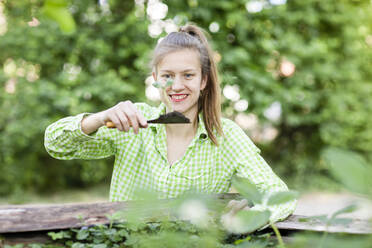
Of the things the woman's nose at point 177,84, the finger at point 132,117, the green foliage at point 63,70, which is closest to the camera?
the finger at point 132,117

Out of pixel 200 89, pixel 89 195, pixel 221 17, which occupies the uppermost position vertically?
pixel 221 17

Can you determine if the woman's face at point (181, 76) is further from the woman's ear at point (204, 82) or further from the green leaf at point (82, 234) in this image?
the green leaf at point (82, 234)

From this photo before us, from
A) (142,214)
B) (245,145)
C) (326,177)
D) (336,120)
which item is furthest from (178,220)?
(326,177)

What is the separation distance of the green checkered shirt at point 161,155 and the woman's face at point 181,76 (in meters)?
0.13

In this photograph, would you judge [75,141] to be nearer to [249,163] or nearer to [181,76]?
[181,76]

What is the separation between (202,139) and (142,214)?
55.8 inches

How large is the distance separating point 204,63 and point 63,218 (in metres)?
1.18

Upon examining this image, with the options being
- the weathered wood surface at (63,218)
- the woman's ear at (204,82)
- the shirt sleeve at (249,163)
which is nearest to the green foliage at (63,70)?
the woman's ear at (204,82)

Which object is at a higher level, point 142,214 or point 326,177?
point 142,214

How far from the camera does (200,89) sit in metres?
2.02

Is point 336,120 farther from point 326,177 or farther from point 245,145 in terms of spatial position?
point 245,145

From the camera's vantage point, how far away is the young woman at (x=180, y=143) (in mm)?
1787

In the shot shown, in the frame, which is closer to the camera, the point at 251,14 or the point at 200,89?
the point at 200,89

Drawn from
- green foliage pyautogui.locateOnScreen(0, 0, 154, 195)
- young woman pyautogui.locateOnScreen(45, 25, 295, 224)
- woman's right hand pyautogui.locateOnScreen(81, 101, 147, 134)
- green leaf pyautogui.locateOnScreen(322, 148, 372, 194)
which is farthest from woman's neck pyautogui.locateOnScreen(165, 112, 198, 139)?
green foliage pyautogui.locateOnScreen(0, 0, 154, 195)
